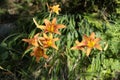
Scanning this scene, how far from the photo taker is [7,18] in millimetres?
5898

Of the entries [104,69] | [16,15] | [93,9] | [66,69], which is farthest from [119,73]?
[16,15]

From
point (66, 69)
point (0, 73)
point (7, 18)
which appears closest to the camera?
point (66, 69)

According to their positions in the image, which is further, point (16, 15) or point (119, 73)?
point (16, 15)

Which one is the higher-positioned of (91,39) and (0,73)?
(91,39)

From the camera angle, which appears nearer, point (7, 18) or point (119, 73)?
point (119, 73)

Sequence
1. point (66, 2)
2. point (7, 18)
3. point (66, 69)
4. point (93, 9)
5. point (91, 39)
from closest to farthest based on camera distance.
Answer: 1. point (91, 39)
2. point (66, 69)
3. point (93, 9)
4. point (66, 2)
5. point (7, 18)

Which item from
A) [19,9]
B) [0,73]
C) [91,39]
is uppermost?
[91,39]

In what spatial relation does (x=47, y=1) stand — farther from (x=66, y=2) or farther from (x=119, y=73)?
(x=119, y=73)

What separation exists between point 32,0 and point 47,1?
0.85m

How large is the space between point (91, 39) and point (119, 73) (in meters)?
1.22

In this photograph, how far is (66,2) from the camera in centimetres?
511

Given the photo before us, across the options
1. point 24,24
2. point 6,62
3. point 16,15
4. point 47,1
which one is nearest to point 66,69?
point 6,62

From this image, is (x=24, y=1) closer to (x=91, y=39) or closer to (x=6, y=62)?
(x=6, y=62)

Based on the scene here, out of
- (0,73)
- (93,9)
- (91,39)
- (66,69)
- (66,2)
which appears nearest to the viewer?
(91,39)
